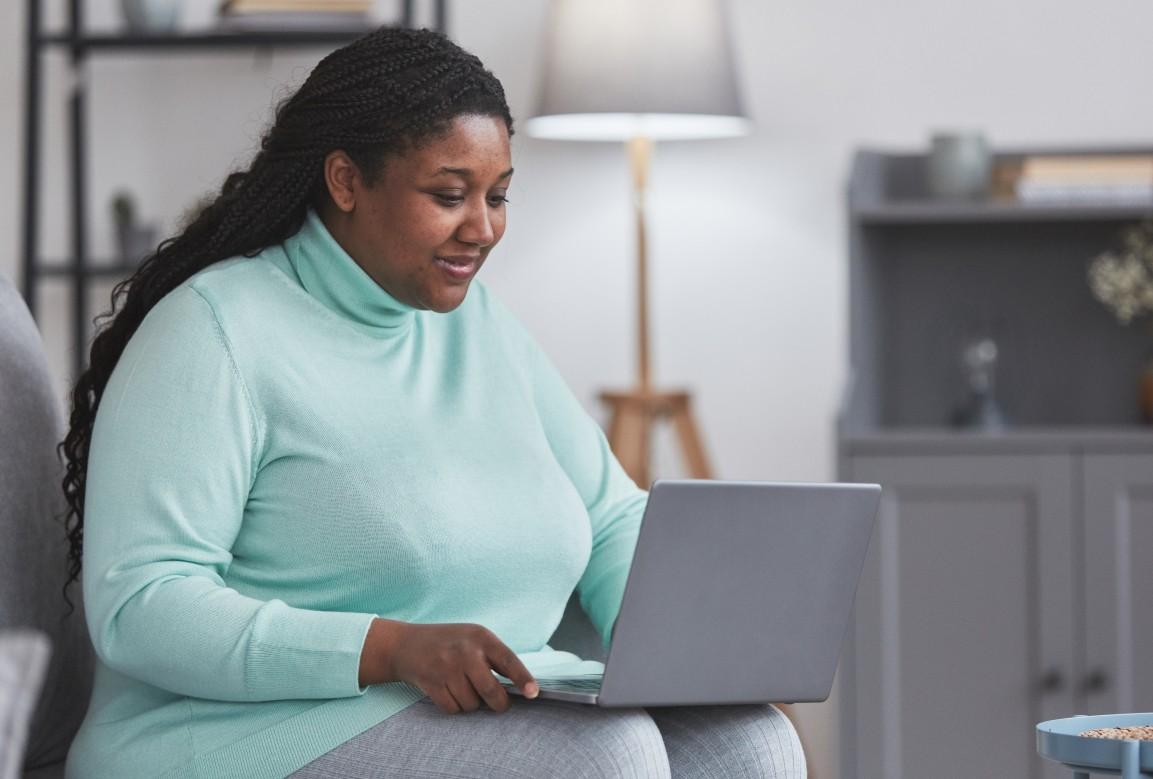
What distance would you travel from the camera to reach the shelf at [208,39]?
2959 millimetres

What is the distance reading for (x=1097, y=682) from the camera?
2535mm

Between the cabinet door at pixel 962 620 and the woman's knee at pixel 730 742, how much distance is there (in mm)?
1217

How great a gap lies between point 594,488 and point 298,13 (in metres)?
1.59

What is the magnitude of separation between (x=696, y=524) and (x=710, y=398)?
1.99 meters

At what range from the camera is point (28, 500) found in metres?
1.50

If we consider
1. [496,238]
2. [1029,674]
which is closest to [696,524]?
[496,238]

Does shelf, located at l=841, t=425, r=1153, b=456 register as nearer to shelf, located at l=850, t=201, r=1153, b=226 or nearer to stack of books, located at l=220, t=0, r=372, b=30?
shelf, located at l=850, t=201, r=1153, b=226

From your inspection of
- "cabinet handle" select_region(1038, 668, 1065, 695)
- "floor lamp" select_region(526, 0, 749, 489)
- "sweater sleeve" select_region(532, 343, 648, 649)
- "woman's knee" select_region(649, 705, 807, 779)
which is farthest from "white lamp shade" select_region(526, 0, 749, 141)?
"woman's knee" select_region(649, 705, 807, 779)

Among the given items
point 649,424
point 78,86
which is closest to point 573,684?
point 649,424

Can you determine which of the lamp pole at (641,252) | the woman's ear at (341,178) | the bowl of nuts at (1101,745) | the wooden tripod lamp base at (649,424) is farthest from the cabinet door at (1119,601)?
the woman's ear at (341,178)

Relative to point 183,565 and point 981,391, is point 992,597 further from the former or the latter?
point 183,565

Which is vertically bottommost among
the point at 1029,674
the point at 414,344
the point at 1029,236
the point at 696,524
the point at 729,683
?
the point at 1029,674

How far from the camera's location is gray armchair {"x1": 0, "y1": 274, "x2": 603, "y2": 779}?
4.80 feet

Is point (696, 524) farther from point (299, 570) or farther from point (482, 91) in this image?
point (482, 91)
